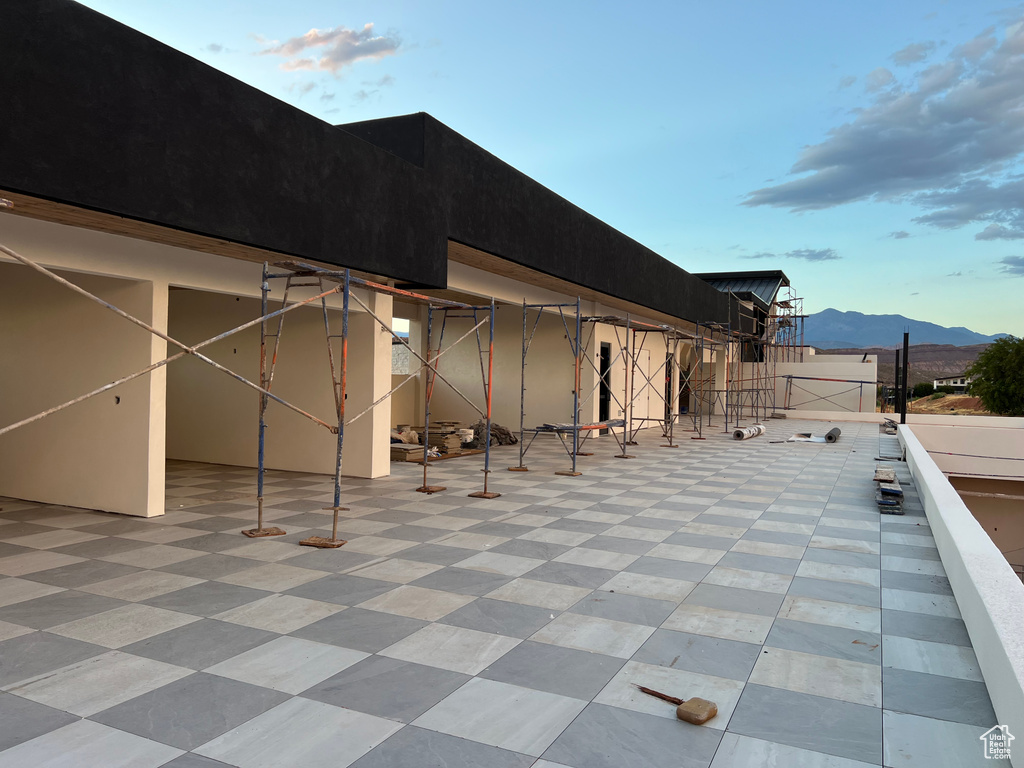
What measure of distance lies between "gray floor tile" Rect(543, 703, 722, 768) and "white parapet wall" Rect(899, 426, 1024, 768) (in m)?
1.19

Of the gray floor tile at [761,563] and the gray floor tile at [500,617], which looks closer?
the gray floor tile at [500,617]

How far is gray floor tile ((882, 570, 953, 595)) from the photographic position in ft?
17.3

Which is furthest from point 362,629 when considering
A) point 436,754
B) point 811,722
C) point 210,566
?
point 811,722

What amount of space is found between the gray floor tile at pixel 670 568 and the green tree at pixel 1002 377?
35.9 meters

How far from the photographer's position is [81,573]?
17.3 feet

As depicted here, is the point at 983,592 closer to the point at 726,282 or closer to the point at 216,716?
the point at 216,716

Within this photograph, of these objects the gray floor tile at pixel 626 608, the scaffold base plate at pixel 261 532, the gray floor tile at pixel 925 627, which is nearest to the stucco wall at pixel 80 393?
the scaffold base plate at pixel 261 532

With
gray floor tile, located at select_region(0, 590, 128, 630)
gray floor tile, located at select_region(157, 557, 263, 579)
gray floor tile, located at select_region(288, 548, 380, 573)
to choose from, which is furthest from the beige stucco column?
gray floor tile, located at select_region(0, 590, 128, 630)

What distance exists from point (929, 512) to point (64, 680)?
7915 millimetres

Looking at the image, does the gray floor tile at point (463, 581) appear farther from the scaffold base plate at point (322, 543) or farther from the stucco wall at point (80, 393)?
the stucco wall at point (80, 393)

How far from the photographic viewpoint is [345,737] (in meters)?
2.99

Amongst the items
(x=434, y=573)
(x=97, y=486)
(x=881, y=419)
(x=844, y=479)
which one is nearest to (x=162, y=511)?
(x=97, y=486)

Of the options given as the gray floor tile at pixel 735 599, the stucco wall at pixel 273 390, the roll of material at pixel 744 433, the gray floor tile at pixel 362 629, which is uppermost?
the stucco wall at pixel 273 390

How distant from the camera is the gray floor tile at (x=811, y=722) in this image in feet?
9.90
